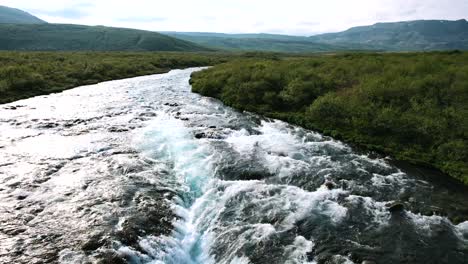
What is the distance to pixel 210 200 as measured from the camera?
18469 millimetres

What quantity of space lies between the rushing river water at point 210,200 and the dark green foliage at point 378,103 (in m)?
2.94

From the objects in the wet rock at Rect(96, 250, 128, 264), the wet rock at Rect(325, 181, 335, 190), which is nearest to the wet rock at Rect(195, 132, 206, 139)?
the wet rock at Rect(325, 181, 335, 190)

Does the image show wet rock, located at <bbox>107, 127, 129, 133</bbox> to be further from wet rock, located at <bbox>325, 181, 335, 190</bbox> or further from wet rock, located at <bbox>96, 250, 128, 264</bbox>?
wet rock, located at <bbox>96, 250, 128, 264</bbox>

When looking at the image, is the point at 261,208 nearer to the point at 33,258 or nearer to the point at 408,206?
the point at 408,206

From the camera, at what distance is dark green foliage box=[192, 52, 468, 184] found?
2642 centimetres

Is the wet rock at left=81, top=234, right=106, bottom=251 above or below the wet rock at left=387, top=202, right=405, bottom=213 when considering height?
above

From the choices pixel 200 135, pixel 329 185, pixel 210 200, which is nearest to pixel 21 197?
pixel 210 200

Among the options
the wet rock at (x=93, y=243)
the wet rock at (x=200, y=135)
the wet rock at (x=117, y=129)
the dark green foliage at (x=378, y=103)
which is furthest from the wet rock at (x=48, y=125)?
the wet rock at (x=93, y=243)

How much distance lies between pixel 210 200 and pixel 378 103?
21495 mm

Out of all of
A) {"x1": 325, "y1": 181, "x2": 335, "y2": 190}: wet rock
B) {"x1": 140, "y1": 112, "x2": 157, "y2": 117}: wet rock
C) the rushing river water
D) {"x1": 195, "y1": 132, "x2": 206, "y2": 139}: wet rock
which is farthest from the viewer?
{"x1": 140, "y1": 112, "x2": 157, "y2": 117}: wet rock

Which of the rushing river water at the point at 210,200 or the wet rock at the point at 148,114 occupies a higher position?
the rushing river water at the point at 210,200

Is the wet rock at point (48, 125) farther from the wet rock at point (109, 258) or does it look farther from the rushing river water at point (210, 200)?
the wet rock at point (109, 258)

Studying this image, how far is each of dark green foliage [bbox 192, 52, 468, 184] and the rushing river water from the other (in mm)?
2942

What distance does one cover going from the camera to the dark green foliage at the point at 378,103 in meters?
26.4
